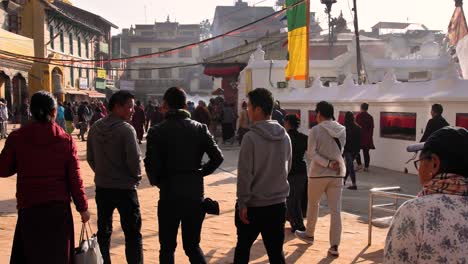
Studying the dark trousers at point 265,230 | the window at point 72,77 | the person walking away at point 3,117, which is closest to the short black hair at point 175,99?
the dark trousers at point 265,230

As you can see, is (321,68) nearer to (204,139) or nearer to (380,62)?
(380,62)

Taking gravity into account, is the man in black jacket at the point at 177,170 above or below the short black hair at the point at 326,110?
below

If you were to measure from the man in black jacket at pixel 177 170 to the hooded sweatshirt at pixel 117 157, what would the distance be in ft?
1.67

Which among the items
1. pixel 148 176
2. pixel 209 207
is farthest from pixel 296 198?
pixel 148 176

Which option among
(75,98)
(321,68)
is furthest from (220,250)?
(75,98)

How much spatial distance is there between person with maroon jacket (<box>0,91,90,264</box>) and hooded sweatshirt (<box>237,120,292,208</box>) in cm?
139

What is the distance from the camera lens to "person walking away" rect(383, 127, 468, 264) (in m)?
1.94

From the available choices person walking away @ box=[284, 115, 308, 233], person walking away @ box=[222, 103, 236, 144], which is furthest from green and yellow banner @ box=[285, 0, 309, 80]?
person walking away @ box=[284, 115, 308, 233]

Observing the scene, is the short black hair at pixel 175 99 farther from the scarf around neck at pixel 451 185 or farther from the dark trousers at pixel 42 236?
the scarf around neck at pixel 451 185

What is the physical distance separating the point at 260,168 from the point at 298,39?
1338 cm

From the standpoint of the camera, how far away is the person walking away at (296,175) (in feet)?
20.6

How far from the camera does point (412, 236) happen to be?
1.97 meters

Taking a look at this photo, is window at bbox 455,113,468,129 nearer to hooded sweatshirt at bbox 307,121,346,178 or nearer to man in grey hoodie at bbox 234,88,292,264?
hooded sweatshirt at bbox 307,121,346,178

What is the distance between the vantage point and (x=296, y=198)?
6449 millimetres
